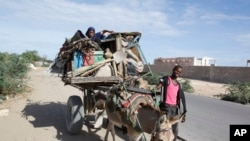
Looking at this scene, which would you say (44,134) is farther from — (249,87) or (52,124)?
(249,87)

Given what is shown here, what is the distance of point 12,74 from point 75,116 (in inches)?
414

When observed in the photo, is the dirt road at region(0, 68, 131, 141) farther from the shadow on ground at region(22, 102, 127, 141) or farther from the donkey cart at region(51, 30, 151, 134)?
the donkey cart at region(51, 30, 151, 134)

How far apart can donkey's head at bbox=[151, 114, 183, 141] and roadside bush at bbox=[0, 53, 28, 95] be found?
40.2 feet

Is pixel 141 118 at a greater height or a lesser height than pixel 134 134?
greater

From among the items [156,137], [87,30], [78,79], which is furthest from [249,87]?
[156,137]

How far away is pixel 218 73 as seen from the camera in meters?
39.1

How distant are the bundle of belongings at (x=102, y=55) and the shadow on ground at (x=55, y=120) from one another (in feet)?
4.97

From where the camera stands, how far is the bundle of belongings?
7.91m

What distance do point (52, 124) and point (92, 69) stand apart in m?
2.64

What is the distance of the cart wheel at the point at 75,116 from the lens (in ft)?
26.7

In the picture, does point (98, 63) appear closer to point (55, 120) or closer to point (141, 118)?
point (141, 118)

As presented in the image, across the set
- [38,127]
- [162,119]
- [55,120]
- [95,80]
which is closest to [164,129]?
[162,119]

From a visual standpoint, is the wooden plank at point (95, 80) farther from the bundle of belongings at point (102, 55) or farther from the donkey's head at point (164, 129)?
the donkey's head at point (164, 129)

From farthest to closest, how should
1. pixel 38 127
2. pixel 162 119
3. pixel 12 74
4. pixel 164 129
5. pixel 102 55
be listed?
1. pixel 12 74
2. pixel 38 127
3. pixel 102 55
4. pixel 162 119
5. pixel 164 129
